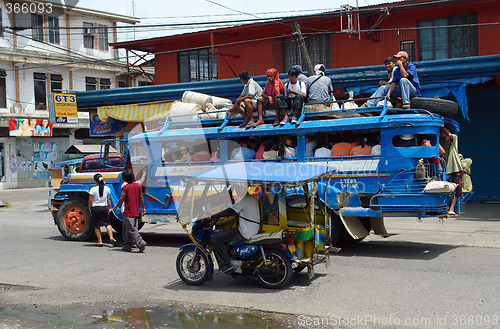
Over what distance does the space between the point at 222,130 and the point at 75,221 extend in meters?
4.29

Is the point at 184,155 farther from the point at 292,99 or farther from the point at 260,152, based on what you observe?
the point at 292,99

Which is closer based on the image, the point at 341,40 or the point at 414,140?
the point at 414,140

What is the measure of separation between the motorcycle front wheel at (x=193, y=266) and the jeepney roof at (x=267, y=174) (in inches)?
46.7

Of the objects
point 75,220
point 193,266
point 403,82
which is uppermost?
point 403,82

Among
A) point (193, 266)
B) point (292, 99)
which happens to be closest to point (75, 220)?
point (193, 266)

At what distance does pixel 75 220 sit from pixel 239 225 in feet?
20.8

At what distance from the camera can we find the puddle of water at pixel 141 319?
6.53 metres

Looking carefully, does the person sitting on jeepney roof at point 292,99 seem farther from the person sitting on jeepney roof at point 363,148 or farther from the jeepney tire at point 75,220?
the jeepney tire at point 75,220

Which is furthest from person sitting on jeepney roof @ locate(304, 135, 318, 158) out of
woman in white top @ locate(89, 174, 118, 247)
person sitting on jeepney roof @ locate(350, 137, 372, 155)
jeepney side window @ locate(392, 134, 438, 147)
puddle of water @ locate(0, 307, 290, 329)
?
puddle of water @ locate(0, 307, 290, 329)

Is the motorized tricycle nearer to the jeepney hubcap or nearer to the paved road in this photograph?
the paved road

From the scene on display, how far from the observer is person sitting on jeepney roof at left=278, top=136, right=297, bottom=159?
1130cm

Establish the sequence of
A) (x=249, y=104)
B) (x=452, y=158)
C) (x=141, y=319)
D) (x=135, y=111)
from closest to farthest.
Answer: (x=141, y=319), (x=452, y=158), (x=249, y=104), (x=135, y=111)

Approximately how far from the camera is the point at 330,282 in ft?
27.5

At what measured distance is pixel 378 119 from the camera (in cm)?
1028
